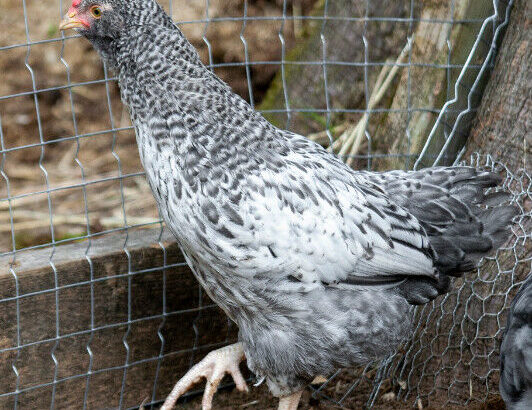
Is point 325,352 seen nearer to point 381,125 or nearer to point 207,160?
point 207,160

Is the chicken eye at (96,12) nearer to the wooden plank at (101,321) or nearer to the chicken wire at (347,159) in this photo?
the chicken wire at (347,159)

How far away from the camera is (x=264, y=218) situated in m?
2.17

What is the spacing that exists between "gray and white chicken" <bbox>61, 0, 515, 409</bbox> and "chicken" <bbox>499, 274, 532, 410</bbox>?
0.30 meters

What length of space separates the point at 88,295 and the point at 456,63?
1645 millimetres

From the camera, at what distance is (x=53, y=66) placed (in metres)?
4.38

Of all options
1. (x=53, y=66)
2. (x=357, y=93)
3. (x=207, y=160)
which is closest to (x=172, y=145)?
(x=207, y=160)

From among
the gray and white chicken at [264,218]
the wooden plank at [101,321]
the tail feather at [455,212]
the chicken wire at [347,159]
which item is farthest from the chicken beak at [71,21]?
the tail feather at [455,212]

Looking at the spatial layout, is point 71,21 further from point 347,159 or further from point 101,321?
point 347,159

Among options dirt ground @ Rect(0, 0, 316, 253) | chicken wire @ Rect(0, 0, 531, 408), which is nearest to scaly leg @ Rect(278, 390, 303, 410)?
chicken wire @ Rect(0, 0, 531, 408)

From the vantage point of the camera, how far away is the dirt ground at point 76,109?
3.68 meters

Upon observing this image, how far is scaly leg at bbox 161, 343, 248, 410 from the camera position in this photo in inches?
99.7

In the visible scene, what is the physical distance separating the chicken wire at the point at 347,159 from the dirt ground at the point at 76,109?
1cm

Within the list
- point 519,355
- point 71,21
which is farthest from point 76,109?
point 519,355

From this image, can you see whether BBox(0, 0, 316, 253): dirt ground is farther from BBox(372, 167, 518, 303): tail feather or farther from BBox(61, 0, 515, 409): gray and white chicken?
BBox(372, 167, 518, 303): tail feather
